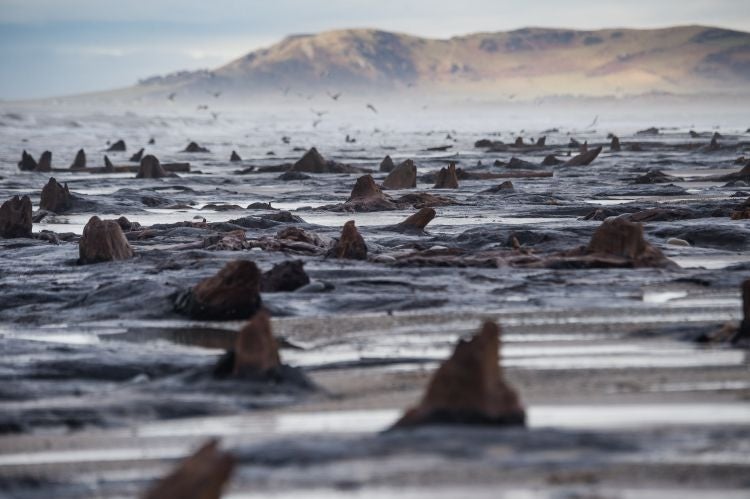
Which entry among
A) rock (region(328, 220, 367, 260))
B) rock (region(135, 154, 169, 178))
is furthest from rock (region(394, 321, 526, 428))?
rock (region(135, 154, 169, 178))

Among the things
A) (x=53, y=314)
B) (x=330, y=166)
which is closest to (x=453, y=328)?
(x=53, y=314)

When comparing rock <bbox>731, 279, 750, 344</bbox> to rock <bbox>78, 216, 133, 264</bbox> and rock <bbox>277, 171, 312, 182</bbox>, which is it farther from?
rock <bbox>277, 171, 312, 182</bbox>

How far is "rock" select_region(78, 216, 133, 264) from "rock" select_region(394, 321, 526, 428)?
16.2 ft

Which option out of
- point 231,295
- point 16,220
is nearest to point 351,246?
point 231,295

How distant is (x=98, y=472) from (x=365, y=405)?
3.15 ft

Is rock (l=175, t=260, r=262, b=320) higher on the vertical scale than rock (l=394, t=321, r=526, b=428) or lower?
lower

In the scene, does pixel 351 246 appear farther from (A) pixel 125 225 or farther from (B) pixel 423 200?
(B) pixel 423 200

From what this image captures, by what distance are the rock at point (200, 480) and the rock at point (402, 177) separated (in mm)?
13978

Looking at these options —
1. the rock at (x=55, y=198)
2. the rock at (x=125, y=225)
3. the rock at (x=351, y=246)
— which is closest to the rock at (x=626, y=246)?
the rock at (x=351, y=246)

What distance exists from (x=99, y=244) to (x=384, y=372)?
3.94 m

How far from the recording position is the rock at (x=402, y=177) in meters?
16.2

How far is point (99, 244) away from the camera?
798cm

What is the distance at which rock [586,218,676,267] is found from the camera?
23.8 ft

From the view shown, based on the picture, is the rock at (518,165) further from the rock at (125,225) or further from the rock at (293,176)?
the rock at (125,225)
